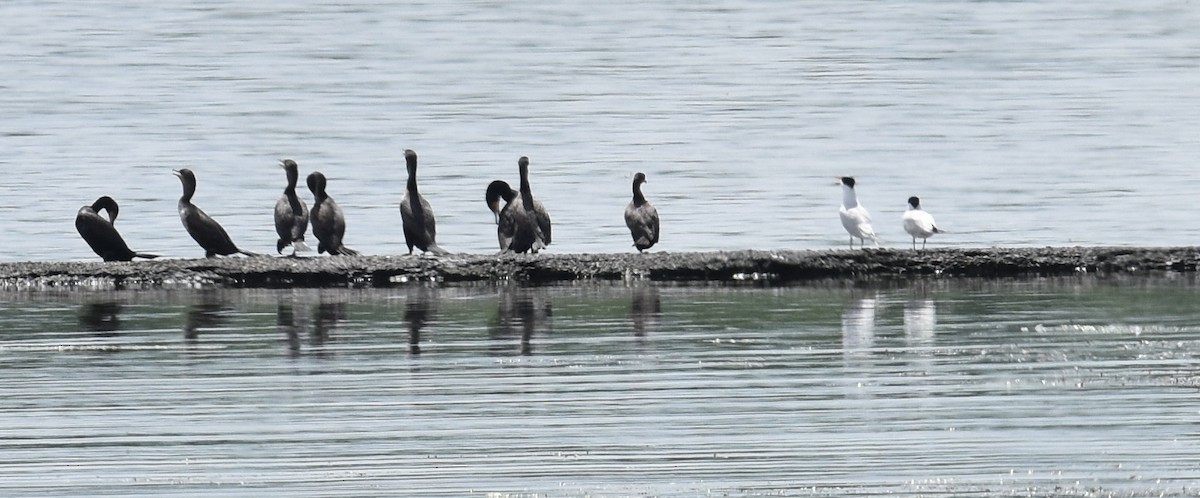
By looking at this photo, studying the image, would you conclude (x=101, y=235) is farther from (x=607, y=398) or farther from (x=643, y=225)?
(x=607, y=398)

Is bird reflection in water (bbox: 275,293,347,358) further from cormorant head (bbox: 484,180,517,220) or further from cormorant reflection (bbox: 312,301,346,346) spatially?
cormorant head (bbox: 484,180,517,220)

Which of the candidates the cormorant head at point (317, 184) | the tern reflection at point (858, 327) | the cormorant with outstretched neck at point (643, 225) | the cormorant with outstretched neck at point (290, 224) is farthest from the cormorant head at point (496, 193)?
the tern reflection at point (858, 327)

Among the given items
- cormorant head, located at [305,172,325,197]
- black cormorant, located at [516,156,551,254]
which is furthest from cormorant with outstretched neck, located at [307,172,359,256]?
black cormorant, located at [516,156,551,254]

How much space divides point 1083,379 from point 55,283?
306 inches

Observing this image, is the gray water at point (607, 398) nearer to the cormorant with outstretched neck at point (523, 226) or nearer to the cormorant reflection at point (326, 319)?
the cormorant reflection at point (326, 319)

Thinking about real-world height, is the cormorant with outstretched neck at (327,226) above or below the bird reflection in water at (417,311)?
above

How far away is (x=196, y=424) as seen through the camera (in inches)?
353

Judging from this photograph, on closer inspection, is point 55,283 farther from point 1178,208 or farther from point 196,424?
point 1178,208

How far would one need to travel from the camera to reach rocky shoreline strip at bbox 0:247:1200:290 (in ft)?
51.4

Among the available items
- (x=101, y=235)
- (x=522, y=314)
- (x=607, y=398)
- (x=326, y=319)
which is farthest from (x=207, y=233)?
(x=607, y=398)

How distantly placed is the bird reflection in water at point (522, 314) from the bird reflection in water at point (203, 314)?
4.82 feet

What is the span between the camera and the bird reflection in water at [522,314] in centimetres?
1207

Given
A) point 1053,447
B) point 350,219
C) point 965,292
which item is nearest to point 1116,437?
point 1053,447

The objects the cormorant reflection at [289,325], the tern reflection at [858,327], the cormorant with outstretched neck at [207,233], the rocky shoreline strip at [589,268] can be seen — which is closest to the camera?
the tern reflection at [858,327]
